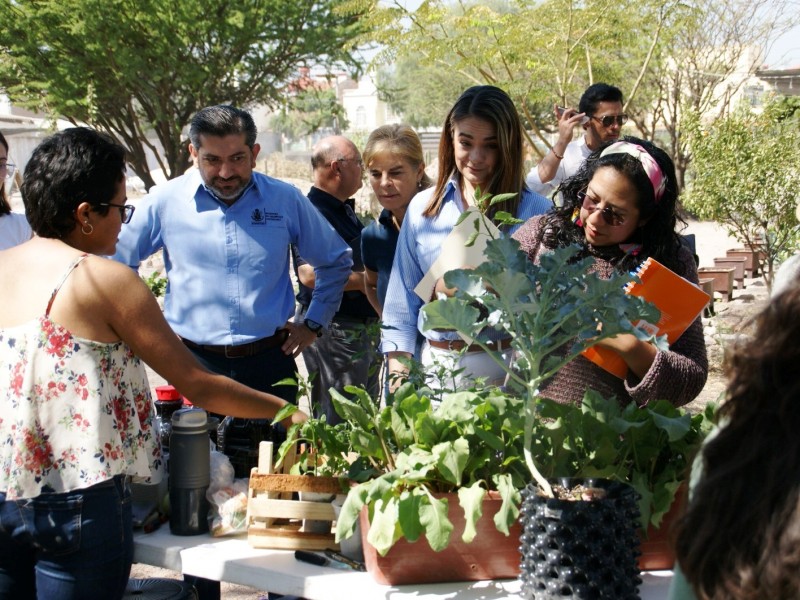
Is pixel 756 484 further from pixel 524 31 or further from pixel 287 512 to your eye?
pixel 524 31

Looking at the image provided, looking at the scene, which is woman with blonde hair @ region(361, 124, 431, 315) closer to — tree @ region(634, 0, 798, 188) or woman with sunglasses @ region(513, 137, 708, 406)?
woman with sunglasses @ region(513, 137, 708, 406)

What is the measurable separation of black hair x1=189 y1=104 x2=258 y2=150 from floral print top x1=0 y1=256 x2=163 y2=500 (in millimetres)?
1677

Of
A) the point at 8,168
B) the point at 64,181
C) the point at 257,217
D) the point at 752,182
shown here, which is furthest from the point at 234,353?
the point at 752,182

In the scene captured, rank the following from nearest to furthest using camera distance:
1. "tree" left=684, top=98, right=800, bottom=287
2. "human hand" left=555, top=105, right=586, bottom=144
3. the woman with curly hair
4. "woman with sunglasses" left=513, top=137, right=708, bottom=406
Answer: the woman with curly hair < "woman with sunglasses" left=513, top=137, right=708, bottom=406 < "human hand" left=555, top=105, right=586, bottom=144 < "tree" left=684, top=98, right=800, bottom=287

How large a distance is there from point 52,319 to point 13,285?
0.14 m

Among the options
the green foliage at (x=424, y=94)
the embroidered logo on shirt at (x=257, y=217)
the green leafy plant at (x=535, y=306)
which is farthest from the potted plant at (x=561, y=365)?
the green foliage at (x=424, y=94)

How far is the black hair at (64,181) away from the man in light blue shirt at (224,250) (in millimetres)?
1391

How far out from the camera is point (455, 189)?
2.87 metres

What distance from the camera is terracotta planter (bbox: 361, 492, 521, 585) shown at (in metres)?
1.77

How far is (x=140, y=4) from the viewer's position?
1514 cm

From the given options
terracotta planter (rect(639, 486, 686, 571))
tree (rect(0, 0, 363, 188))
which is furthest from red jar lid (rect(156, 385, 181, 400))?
tree (rect(0, 0, 363, 188))

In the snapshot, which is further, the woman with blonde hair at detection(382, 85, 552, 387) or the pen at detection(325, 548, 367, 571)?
the woman with blonde hair at detection(382, 85, 552, 387)

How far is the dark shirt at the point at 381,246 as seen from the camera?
3.80 m

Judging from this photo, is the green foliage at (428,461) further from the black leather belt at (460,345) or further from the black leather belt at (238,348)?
the black leather belt at (238,348)
